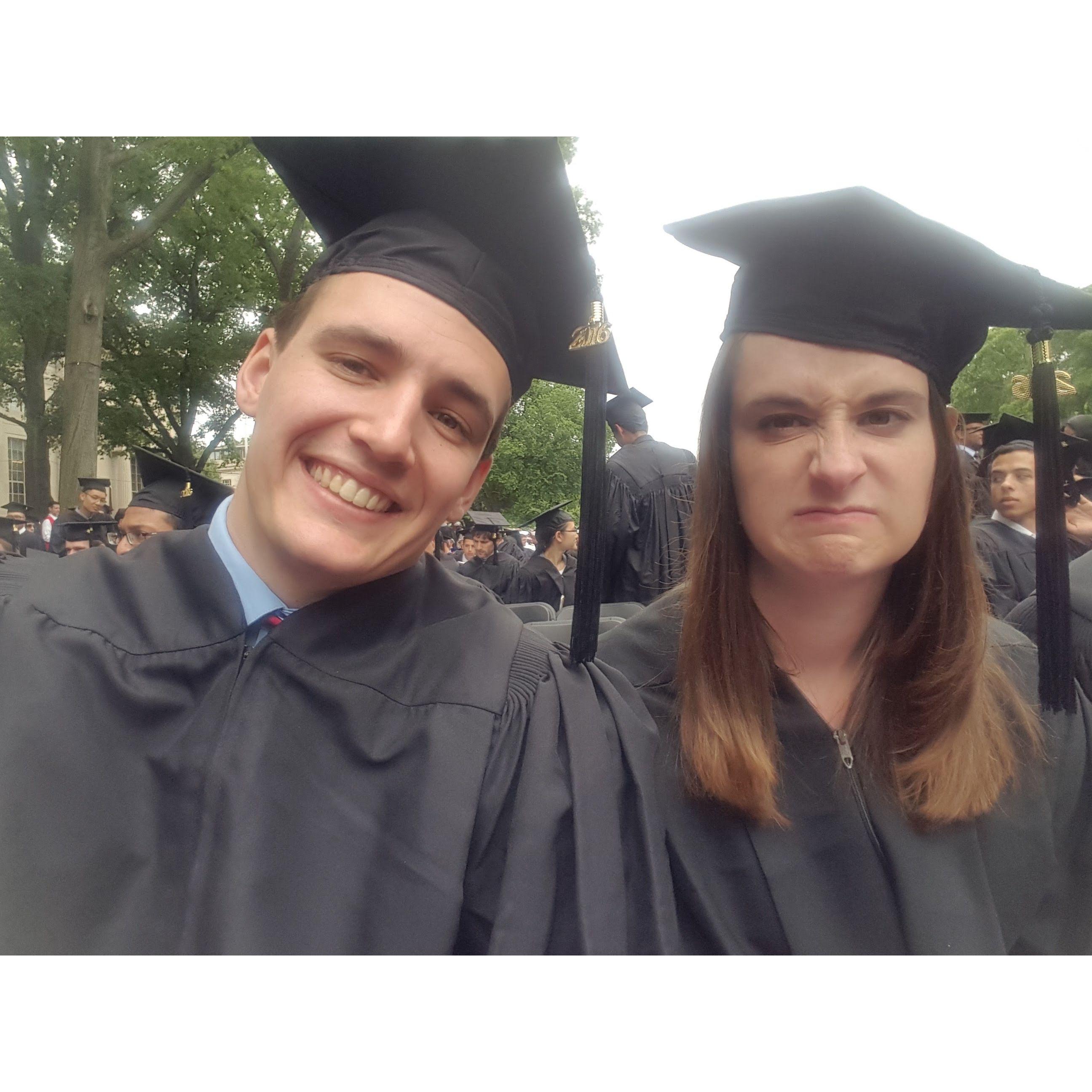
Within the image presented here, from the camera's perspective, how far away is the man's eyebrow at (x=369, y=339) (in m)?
1.01

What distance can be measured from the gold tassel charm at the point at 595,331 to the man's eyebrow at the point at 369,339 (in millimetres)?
324

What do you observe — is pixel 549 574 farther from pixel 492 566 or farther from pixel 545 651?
pixel 545 651

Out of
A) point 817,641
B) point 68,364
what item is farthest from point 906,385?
point 68,364

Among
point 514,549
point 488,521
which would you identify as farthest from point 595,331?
point 514,549

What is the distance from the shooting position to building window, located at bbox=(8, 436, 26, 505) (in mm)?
1203

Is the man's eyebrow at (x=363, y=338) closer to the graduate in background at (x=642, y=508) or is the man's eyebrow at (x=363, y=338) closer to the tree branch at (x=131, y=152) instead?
the tree branch at (x=131, y=152)

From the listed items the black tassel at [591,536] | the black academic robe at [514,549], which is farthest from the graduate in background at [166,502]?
the black academic robe at [514,549]

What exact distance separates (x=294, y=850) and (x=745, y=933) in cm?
74

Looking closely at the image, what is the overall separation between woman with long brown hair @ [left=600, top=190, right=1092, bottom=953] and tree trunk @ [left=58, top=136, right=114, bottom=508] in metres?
0.95

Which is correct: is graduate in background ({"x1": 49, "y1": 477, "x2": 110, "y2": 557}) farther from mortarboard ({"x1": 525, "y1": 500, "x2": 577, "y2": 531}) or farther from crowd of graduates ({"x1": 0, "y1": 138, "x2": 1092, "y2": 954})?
mortarboard ({"x1": 525, "y1": 500, "x2": 577, "y2": 531})

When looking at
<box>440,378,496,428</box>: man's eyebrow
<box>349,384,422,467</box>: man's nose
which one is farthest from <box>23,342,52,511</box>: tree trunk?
<box>440,378,496,428</box>: man's eyebrow

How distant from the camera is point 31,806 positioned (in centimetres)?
94

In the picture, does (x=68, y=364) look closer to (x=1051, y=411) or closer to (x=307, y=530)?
(x=307, y=530)

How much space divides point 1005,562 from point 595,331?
113cm
